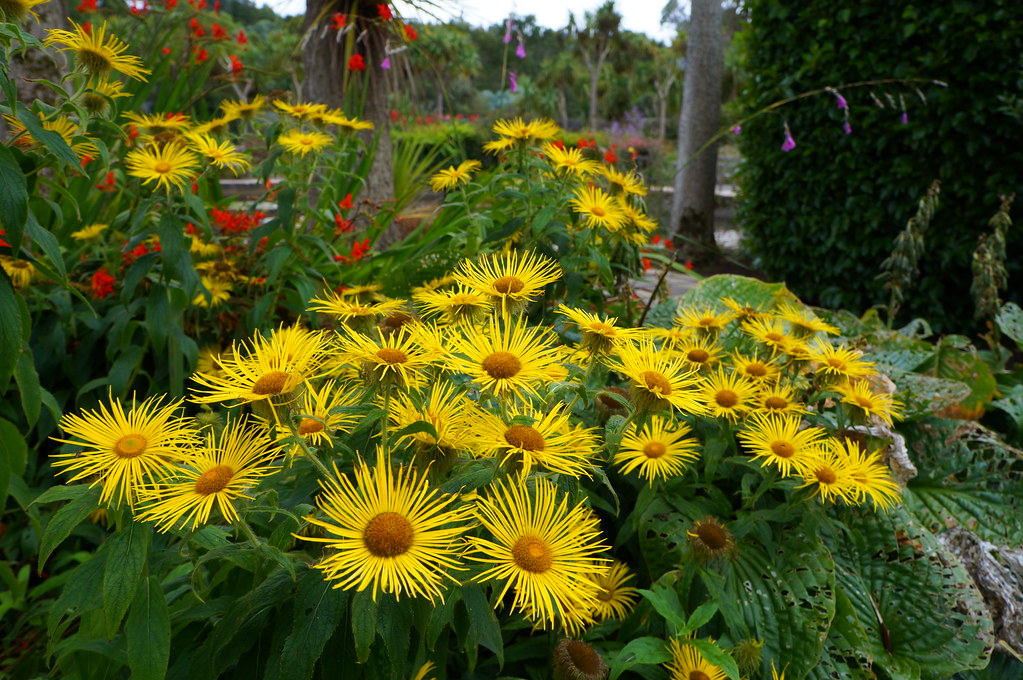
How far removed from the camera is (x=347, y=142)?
2012mm

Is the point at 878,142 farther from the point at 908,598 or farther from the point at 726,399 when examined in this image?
the point at 726,399

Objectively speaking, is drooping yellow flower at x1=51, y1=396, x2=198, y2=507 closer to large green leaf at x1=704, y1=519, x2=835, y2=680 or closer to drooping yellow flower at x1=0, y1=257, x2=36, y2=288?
large green leaf at x1=704, y1=519, x2=835, y2=680

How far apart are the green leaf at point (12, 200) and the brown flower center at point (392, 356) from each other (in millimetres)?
520

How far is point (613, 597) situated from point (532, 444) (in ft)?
1.75

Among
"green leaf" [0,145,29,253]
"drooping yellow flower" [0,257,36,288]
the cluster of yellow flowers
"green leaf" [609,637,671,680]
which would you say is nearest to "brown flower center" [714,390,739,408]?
the cluster of yellow flowers

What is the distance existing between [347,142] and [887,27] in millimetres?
3445

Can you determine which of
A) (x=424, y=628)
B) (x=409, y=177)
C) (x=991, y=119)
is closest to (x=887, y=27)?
(x=991, y=119)

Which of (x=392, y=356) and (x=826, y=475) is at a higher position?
(x=392, y=356)

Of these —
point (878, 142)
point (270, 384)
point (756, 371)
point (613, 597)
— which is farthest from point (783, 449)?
point (878, 142)

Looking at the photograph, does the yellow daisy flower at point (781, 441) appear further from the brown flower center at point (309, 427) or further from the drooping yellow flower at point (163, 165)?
the drooping yellow flower at point (163, 165)

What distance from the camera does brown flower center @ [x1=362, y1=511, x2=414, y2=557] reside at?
0.65 m

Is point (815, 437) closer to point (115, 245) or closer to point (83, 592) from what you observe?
point (83, 592)

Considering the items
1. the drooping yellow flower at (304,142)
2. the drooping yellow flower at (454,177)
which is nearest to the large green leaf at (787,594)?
the drooping yellow flower at (454,177)

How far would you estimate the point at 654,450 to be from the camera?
107 centimetres
